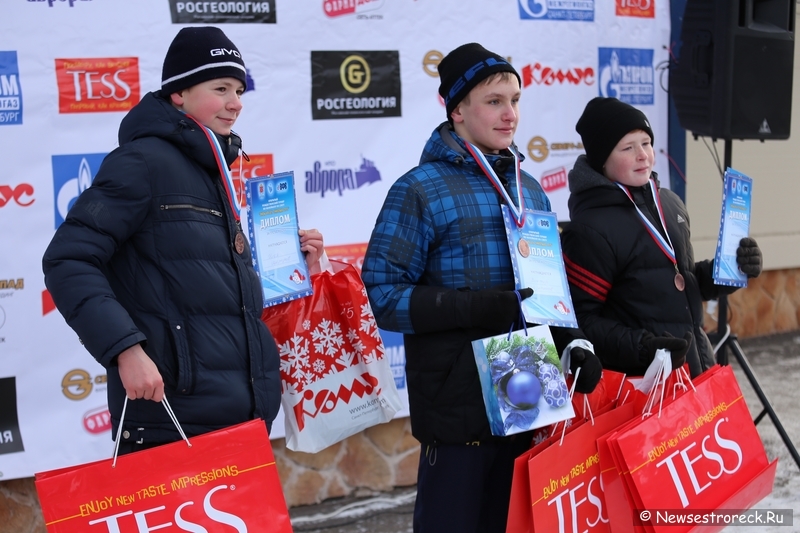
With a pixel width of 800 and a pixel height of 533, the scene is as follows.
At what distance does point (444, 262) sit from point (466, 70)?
1.77ft

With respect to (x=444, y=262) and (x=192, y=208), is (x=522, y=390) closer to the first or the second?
(x=444, y=262)

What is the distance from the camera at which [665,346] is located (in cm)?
233

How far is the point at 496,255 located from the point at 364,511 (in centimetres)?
208

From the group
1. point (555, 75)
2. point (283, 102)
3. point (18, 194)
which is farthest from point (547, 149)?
point (18, 194)

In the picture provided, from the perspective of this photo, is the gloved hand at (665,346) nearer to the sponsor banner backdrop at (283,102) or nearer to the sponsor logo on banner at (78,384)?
the sponsor banner backdrop at (283,102)

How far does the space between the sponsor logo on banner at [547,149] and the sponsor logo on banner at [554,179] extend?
75 millimetres

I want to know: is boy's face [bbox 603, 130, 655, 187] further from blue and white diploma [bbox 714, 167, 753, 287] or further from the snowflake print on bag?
the snowflake print on bag

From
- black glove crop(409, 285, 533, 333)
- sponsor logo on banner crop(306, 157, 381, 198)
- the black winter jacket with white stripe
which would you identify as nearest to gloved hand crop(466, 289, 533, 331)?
black glove crop(409, 285, 533, 333)

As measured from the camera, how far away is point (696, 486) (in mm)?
2328

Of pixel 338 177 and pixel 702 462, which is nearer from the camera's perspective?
pixel 702 462

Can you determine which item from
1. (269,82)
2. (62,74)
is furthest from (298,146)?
(62,74)

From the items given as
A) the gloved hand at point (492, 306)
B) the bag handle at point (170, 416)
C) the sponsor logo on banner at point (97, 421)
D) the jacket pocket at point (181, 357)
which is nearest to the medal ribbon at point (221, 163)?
the jacket pocket at point (181, 357)

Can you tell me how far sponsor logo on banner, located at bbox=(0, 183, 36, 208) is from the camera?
3237 mm

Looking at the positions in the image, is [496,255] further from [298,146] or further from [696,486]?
[298,146]
